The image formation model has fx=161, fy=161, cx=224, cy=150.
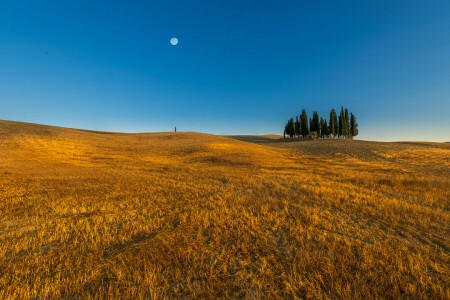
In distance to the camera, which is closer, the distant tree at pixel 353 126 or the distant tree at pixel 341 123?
the distant tree at pixel 341 123

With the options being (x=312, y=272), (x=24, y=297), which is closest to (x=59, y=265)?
(x=24, y=297)

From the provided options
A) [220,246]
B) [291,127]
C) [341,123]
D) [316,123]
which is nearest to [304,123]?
[316,123]

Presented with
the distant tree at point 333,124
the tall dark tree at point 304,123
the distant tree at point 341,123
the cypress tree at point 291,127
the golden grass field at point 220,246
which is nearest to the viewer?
the golden grass field at point 220,246

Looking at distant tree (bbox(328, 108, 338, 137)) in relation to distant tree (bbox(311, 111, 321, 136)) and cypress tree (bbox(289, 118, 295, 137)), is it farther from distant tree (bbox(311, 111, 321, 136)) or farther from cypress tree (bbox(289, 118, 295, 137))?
cypress tree (bbox(289, 118, 295, 137))

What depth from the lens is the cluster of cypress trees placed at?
63000mm

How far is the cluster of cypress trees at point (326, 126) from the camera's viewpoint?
6300 cm

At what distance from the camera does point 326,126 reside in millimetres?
66375

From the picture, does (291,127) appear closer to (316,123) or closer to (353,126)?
(316,123)

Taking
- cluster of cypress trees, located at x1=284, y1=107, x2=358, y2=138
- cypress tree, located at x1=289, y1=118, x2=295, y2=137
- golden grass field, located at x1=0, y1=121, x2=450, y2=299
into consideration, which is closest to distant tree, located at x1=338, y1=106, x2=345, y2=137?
cluster of cypress trees, located at x1=284, y1=107, x2=358, y2=138

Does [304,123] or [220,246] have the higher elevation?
[304,123]

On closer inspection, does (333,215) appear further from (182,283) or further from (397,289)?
(182,283)

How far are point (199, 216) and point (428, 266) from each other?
5.66m

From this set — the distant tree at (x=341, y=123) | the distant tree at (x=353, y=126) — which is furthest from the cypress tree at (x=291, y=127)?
the distant tree at (x=353, y=126)

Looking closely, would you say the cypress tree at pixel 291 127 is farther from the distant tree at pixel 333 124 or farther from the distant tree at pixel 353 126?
the distant tree at pixel 353 126
